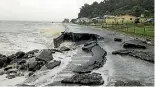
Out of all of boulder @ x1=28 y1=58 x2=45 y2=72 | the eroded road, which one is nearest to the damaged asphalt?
the eroded road

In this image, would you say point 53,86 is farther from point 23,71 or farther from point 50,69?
point 23,71

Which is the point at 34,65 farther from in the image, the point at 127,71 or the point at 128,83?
the point at 128,83

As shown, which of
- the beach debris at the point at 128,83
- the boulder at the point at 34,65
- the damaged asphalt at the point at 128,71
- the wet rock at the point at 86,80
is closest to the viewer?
the beach debris at the point at 128,83

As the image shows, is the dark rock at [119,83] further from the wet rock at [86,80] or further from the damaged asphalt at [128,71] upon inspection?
the wet rock at [86,80]

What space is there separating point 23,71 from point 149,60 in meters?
8.78

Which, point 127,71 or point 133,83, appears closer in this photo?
point 133,83

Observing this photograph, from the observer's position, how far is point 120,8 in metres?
136

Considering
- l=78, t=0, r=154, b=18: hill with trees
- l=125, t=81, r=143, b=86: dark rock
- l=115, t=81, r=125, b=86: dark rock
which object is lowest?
l=125, t=81, r=143, b=86: dark rock

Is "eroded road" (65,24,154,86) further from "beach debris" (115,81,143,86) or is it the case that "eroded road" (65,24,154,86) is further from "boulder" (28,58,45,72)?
"boulder" (28,58,45,72)

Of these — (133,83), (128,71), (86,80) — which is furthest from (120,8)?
(86,80)

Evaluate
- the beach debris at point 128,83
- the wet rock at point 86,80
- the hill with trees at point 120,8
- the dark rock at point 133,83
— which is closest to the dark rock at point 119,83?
the beach debris at point 128,83

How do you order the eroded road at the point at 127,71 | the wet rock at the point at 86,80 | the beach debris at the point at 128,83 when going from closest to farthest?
the beach debris at the point at 128,83, the wet rock at the point at 86,80, the eroded road at the point at 127,71

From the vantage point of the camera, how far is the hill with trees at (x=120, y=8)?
323ft

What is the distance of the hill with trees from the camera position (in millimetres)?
98312
